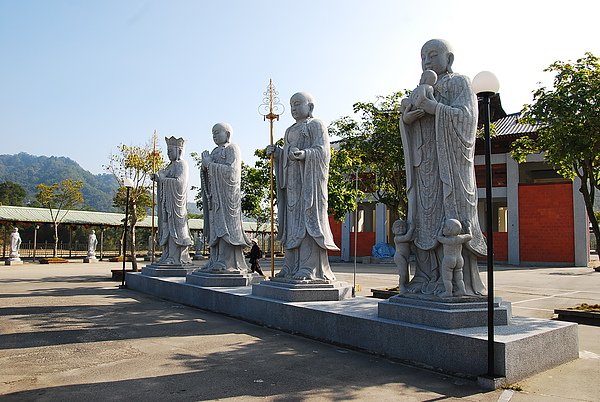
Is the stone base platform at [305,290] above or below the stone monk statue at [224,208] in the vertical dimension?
below

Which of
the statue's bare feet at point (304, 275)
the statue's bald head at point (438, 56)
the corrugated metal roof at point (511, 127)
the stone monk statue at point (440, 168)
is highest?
the corrugated metal roof at point (511, 127)

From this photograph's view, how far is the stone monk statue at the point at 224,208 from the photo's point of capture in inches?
442

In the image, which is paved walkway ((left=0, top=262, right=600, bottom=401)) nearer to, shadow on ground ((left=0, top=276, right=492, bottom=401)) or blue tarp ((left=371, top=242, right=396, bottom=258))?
shadow on ground ((left=0, top=276, right=492, bottom=401))

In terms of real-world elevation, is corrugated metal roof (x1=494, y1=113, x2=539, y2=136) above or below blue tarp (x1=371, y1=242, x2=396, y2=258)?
above

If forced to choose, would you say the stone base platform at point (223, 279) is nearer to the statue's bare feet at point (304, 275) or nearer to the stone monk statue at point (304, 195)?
the stone monk statue at point (304, 195)

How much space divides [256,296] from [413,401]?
4.76 m

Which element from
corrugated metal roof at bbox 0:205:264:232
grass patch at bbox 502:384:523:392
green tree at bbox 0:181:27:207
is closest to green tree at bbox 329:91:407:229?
grass patch at bbox 502:384:523:392

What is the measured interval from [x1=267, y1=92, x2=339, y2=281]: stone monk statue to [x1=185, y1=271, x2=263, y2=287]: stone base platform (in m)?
2.23

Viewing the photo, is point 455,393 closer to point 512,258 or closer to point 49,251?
point 512,258

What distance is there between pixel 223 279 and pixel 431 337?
6097 millimetres

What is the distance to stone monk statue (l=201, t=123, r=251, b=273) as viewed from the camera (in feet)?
36.8

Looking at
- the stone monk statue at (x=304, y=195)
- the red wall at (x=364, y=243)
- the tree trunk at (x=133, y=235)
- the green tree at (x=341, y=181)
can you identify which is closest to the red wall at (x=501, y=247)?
the red wall at (x=364, y=243)

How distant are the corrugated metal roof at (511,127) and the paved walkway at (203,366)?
21251 mm

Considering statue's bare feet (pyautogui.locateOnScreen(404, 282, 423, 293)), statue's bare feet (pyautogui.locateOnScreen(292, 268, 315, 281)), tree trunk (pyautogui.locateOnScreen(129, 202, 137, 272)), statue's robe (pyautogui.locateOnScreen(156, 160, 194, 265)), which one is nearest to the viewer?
statue's bare feet (pyautogui.locateOnScreen(404, 282, 423, 293))
